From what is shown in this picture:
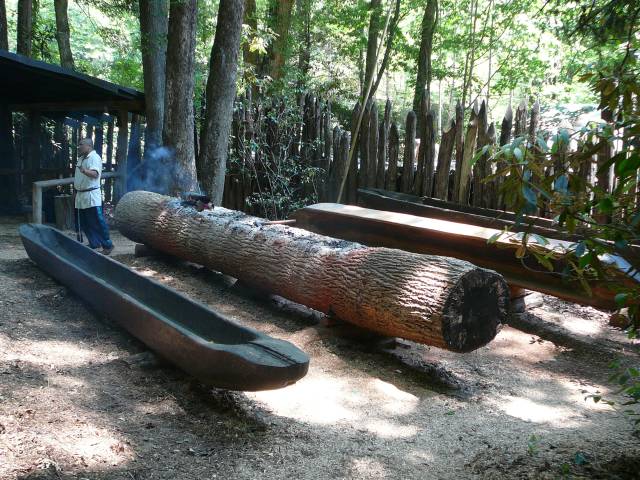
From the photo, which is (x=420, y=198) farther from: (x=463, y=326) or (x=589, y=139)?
(x=589, y=139)

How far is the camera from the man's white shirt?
806 cm

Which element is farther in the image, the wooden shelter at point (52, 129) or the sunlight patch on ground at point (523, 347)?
the wooden shelter at point (52, 129)

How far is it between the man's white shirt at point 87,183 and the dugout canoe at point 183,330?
1.16 m

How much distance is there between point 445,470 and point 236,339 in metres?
1.64

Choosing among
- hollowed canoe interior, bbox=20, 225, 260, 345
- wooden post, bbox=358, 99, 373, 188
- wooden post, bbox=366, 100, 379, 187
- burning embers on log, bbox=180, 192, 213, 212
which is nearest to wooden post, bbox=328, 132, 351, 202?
wooden post, bbox=358, 99, 373, 188

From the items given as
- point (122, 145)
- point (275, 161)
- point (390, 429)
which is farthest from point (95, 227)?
point (390, 429)

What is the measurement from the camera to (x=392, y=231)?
6609mm

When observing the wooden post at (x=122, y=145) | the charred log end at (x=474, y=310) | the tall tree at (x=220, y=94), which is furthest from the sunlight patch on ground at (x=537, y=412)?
the wooden post at (x=122, y=145)

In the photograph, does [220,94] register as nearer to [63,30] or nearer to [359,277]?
[359,277]

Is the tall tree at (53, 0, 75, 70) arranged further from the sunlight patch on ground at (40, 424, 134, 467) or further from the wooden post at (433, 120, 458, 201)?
the sunlight patch on ground at (40, 424, 134, 467)

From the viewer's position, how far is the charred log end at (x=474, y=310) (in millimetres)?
4395

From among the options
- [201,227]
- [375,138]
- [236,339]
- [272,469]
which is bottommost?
[272,469]

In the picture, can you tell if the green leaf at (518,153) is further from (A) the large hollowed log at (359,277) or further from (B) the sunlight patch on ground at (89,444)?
(B) the sunlight patch on ground at (89,444)

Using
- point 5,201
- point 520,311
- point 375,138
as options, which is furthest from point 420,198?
point 5,201
